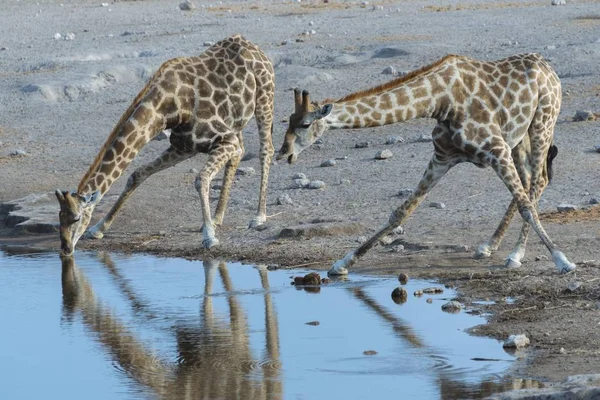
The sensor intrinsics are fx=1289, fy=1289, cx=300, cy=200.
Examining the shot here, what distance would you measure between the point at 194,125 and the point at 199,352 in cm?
376

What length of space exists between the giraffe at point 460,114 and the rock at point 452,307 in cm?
98

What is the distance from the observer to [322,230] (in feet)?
34.8

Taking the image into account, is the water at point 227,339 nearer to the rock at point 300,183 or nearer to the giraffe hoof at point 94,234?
the giraffe hoof at point 94,234

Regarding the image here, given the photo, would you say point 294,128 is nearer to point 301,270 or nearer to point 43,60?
point 301,270

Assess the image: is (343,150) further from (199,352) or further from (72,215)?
(199,352)

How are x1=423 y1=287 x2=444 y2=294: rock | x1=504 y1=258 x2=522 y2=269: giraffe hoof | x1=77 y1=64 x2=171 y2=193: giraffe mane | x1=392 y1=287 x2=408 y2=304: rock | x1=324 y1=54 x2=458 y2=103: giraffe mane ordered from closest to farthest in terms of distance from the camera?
x1=392 y1=287 x2=408 y2=304: rock, x1=423 y1=287 x2=444 y2=294: rock, x1=324 y1=54 x2=458 y2=103: giraffe mane, x1=504 y1=258 x2=522 y2=269: giraffe hoof, x1=77 y1=64 x2=171 y2=193: giraffe mane

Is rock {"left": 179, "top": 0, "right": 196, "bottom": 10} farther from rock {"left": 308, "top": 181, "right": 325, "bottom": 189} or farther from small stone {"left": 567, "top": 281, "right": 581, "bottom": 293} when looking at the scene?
small stone {"left": 567, "top": 281, "right": 581, "bottom": 293}

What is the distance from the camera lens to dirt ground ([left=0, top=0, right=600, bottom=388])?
8734mm

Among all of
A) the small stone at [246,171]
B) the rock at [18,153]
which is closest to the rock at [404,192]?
the small stone at [246,171]

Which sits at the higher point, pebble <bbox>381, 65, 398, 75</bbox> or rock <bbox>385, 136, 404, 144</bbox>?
pebble <bbox>381, 65, 398, 75</bbox>

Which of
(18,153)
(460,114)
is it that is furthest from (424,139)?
(460,114)

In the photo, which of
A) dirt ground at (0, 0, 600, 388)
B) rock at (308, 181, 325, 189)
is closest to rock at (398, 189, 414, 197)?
dirt ground at (0, 0, 600, 388)

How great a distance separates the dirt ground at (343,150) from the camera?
873cm

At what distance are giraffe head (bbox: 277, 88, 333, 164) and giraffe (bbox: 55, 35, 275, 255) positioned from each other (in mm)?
2063
